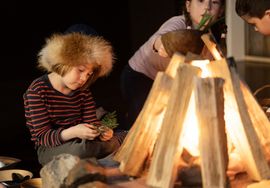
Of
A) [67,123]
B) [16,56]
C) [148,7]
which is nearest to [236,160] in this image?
[67,123]

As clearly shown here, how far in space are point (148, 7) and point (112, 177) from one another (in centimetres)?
409

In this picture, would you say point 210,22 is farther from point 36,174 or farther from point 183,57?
point 36,174

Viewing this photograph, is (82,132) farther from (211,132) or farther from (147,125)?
(211,132)

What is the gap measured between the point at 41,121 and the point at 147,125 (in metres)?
0.65

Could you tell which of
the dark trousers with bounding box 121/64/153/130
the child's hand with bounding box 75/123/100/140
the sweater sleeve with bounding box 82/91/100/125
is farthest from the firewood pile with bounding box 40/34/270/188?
the dark trousers with bounding box 121/64/153/130

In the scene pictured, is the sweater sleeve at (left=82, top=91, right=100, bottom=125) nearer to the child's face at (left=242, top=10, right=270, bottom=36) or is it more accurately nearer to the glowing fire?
the glowing fire

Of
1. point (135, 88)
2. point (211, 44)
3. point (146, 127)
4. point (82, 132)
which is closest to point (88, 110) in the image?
point (82, 132)

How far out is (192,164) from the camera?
1.97m

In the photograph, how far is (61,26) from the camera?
603 cm

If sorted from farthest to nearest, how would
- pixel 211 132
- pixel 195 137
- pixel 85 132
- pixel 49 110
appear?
pixel 49 110 < pixel 85 132 < pixel 195 137 < pixel 211 132

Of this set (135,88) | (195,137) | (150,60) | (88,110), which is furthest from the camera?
(135,88)

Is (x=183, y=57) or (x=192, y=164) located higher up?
(x=183, y=57)

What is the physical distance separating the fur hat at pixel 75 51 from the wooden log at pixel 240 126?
2.11 feet

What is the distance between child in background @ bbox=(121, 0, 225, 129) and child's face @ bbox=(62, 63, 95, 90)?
14.8 inches
